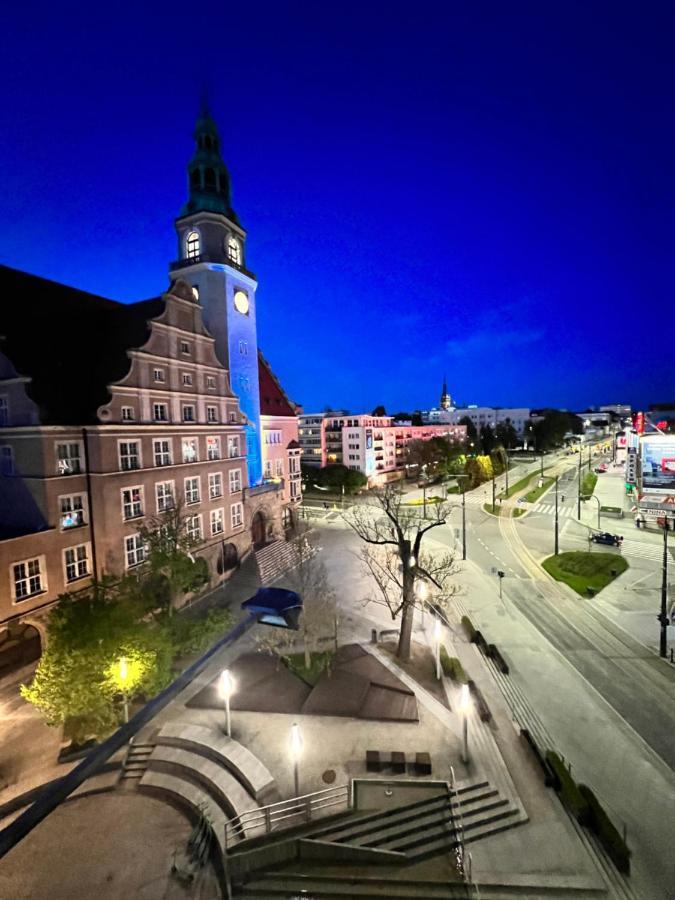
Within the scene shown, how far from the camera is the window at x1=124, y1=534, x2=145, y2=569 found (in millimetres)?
27948

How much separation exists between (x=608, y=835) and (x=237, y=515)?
3085 cm

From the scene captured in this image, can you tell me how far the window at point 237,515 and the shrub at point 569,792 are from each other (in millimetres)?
27848

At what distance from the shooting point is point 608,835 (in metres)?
13.8

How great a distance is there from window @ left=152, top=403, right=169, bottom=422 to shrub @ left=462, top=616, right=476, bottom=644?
25.4 meters

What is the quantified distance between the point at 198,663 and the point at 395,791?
12360mm

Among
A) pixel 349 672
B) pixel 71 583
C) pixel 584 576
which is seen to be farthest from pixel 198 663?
pixel 584 576

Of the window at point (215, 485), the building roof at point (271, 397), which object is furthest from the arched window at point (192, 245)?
the window at point (215, 485)

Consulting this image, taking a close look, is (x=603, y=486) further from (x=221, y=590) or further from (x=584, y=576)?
(x=221, y=590)

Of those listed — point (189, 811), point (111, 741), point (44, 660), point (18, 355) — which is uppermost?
point (18, 355)

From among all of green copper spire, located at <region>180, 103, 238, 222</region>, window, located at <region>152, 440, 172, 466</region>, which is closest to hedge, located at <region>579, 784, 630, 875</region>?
window, located at <region>152, 440, 172, 466</region>

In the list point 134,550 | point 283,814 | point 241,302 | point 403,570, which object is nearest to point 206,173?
point 241,302

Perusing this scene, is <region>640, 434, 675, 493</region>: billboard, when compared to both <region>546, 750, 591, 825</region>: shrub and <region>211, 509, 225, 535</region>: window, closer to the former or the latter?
<region>546, 750, 591, 825</region>: shrub

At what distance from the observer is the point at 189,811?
622 inches

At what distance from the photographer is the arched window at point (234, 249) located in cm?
3938
